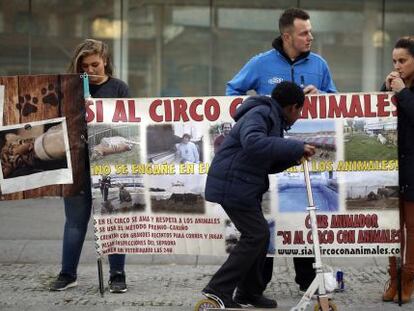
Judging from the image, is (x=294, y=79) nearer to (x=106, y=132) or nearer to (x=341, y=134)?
(x=341, y=134)

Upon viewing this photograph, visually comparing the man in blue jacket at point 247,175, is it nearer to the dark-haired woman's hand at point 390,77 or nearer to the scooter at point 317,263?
the scooter at point 317,263

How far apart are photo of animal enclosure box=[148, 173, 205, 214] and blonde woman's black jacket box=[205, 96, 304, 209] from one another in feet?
1.70

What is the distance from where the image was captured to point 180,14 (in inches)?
496

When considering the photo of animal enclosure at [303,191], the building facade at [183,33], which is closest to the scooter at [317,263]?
the photo of animal enclosure at [303,191]

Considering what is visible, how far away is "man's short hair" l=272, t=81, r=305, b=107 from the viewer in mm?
4777

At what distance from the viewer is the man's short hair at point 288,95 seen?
15.7 ft

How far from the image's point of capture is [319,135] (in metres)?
5.43

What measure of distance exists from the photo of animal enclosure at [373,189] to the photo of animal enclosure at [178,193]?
1017 millimetres

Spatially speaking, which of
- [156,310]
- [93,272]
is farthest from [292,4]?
[156,310]

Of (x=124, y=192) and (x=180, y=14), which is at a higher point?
(x=180, y=14)

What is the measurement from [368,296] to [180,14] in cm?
765

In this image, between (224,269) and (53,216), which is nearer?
(224,269)

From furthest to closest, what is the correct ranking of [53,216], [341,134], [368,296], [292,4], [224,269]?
1. [292,4]
2. [53,216]
3. [368,296]
4. [341,134]
5. [224,269]

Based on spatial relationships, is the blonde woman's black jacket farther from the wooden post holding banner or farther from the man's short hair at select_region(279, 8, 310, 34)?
the wooden post holding banner
